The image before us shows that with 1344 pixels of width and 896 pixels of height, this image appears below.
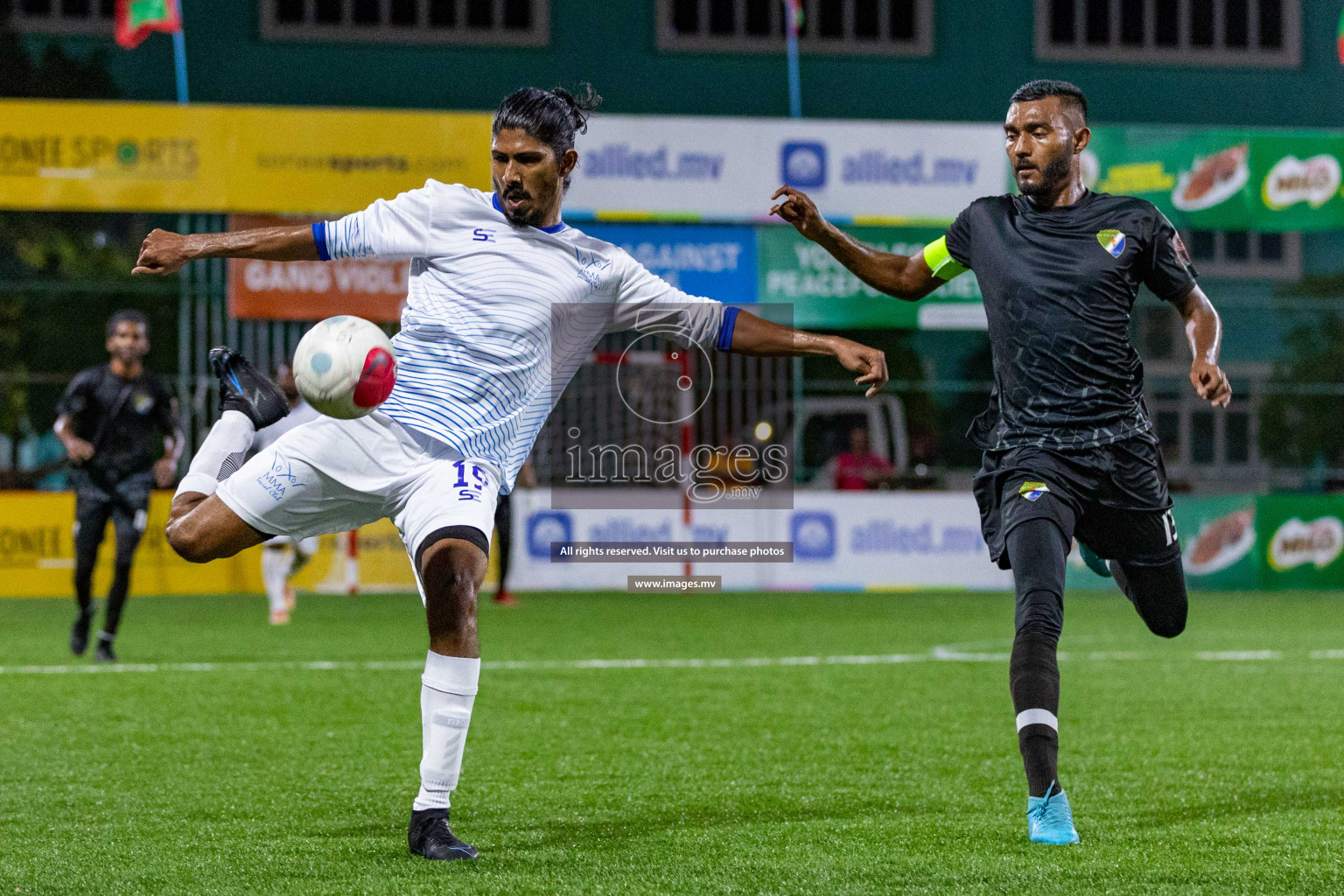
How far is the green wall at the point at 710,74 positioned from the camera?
78.6 ft

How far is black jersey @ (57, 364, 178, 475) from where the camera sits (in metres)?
10.8

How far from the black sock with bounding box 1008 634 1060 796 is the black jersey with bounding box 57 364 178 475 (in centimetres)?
718

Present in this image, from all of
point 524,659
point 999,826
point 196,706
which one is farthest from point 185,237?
point 524,659

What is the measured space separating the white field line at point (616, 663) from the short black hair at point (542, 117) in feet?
18.9

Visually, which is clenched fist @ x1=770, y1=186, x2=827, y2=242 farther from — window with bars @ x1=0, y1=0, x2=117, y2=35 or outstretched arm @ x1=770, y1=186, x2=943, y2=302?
window with bars @ x1=0, y1=0, x2=117, y2=35

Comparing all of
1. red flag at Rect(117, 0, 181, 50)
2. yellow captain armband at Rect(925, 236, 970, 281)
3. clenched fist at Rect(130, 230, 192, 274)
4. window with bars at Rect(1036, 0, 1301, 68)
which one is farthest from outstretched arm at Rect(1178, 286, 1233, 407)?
window with bars at Rect(1036, 0, 1301, 68)

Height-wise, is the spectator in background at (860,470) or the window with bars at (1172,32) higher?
the window with bars at (1172,32)

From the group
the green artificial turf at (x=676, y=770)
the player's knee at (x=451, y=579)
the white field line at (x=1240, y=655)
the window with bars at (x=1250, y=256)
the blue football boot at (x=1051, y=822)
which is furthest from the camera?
the window with bars at (x=1250, y=256)

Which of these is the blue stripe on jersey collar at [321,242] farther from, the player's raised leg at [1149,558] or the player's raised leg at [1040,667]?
the player's raised leg at [1149,558]

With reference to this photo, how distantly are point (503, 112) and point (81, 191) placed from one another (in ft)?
42.2

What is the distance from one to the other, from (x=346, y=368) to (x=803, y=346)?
4.45 ft

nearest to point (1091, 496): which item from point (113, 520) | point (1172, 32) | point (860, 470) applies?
point (113, 520)

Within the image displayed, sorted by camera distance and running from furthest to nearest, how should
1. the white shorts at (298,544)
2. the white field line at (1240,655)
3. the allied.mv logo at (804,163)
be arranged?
1. the allied.mv logo at (804,163)
2. the white shorts at (298,544)
3. the white field line at (1240,655)

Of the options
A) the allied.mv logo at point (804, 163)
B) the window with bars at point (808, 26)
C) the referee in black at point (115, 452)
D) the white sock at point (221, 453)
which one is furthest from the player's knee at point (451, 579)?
the window with bars at point (808, 26)
